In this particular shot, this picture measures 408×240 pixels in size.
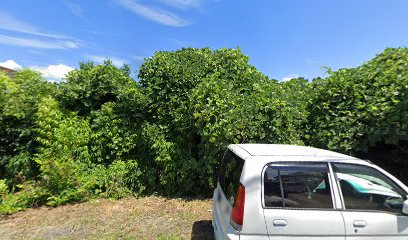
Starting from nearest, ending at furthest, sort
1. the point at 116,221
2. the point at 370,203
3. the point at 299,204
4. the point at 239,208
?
the point at 239,208 < the point at 299,204 < the point at 370,203 < the point at 116,221

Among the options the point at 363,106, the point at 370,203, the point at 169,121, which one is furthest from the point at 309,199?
the point at 169,121

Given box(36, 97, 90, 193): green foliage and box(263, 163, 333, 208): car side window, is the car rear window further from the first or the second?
box(36, 97, 90, 193): green foliage

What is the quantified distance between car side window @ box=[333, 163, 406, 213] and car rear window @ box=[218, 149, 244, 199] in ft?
3.68

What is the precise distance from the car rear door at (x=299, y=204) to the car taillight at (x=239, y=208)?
0.78ft

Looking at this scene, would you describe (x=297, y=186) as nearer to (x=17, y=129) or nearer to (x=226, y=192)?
(x=226, y=192)

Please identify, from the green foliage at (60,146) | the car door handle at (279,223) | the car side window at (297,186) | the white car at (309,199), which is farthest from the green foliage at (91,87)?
the car door handle at (279,223)

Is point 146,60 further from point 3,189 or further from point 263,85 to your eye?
point 3,189

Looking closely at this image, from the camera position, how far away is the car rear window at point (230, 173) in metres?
3.44

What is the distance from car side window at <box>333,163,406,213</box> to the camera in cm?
344

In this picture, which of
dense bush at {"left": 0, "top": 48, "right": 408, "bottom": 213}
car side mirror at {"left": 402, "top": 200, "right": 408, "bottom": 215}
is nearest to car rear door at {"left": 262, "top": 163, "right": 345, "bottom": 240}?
car side mirror at {"left": 402, "top": 200, "right": 408, "bottom": 215}

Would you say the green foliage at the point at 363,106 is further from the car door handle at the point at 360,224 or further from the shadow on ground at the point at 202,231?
the shadow on ground at the point at 202,231

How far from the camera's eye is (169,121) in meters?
7.10

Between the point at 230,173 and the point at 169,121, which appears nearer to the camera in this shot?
the point at 230,173

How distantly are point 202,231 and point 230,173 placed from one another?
196 centimetres
